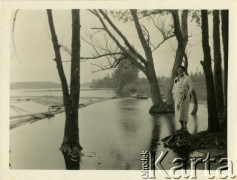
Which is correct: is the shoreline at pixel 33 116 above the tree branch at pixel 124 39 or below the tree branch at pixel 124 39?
below

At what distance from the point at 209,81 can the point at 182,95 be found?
113 millimetres

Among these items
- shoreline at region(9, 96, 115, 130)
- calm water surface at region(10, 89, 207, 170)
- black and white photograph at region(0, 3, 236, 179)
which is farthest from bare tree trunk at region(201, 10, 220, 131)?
shoreline at region(9, 96, 115, 130)

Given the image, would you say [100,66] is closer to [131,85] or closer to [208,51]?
[131,85]

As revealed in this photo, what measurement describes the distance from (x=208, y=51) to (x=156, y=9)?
25cm

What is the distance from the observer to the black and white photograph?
1.32m

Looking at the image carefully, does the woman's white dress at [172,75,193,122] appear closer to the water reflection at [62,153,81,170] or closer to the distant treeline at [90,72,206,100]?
the distant treeline at [90,72,206,100]

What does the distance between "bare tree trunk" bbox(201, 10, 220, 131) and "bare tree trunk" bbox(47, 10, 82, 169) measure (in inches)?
18.6

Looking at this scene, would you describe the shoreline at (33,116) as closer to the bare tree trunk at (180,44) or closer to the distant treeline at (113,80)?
the distant treeline at (113,80)

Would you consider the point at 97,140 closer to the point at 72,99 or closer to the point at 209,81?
the point at 72,99

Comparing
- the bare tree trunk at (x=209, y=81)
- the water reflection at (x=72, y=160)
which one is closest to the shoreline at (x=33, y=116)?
the water reflection at (x=72, y=160)

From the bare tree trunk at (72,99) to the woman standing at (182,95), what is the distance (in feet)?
1.22

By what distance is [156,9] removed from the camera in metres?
1.33

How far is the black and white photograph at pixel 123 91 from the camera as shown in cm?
132

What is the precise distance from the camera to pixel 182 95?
4.40ft
